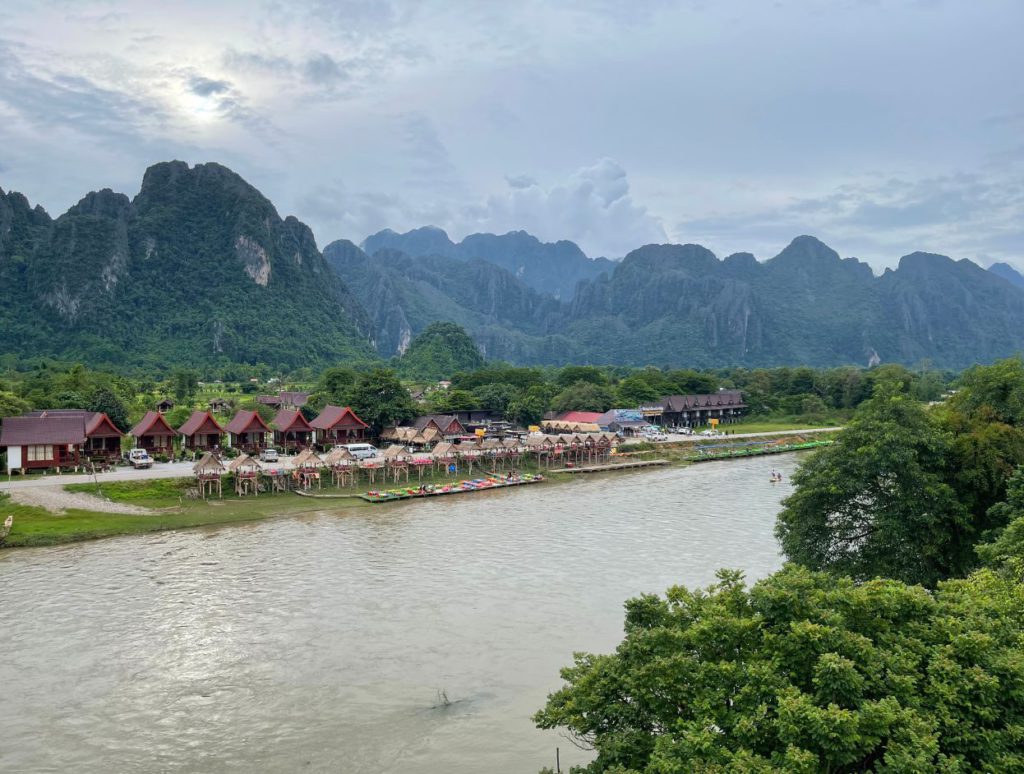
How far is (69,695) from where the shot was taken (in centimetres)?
1355

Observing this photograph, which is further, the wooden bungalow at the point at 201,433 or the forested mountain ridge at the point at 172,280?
the forested mountain ridge at the point at 172,280

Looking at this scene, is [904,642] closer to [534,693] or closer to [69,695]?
[534,693]

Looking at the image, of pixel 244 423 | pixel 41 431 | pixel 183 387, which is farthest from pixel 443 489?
pixel 183 387

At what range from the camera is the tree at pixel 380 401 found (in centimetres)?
4731

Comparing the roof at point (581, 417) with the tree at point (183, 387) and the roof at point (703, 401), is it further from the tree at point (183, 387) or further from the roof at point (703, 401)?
the tree at point (183, 387)

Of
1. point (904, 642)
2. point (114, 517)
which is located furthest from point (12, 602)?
point (904, 642)

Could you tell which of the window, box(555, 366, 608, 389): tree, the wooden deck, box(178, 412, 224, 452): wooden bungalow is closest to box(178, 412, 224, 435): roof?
box(178, 412, 224, 452): wooden bungalow

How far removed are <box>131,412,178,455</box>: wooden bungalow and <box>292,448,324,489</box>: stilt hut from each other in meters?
8.30

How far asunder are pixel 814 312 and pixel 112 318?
17046 centimetres

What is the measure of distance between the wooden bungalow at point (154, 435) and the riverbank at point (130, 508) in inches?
308

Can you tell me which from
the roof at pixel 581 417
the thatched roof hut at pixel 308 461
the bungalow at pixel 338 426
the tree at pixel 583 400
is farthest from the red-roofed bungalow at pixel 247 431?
the tree at pixel 583 400

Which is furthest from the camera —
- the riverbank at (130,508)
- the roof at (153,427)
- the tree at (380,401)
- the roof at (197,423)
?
the tree at (380,401)

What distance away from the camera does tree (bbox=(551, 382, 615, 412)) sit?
6197 centimetres

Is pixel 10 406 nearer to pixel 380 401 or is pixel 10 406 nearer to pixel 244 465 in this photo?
pixel 244 465
